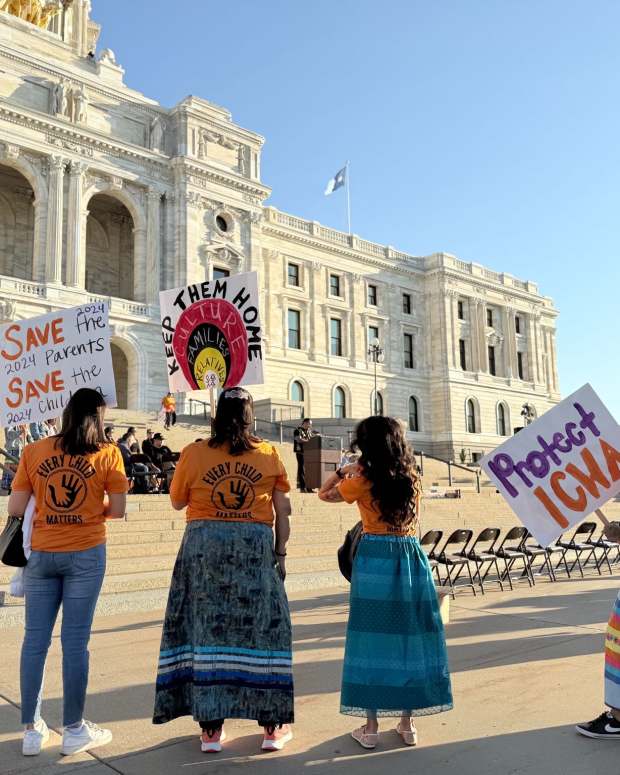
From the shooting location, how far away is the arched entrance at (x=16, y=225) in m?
31.4

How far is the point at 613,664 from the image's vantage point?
145 inches

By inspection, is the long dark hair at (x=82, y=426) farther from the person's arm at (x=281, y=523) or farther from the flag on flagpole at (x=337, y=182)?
the flag on flagpole at (x=337, y=182)

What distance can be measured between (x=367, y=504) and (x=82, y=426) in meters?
1.62

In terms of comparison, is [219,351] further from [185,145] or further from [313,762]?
[185,145]

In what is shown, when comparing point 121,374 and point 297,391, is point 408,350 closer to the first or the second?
point 297,391

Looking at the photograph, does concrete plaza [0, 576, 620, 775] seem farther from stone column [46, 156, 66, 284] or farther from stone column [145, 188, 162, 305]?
stone column [145, 188, 162, 305]

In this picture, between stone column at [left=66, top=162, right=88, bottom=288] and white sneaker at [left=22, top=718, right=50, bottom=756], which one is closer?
white sneaker at [left=22, top=718, right=50, bottom=756]

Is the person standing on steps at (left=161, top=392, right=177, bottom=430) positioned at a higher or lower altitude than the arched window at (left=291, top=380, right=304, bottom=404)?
lower

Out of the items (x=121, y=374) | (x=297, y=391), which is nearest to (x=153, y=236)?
(x=121, y=374)

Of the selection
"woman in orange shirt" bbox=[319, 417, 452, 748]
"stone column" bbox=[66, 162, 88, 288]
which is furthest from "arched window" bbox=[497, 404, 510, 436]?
"woman in orange shirt" bbox=[319, 417, 452, 748]

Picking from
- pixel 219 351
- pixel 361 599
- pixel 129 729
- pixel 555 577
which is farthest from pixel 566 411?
pixel 555 577

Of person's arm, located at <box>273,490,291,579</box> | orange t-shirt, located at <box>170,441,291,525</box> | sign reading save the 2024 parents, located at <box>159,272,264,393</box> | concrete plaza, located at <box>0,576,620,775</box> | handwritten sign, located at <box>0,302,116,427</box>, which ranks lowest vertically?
concrete plaza, located at <box>0,576,620,775</box>

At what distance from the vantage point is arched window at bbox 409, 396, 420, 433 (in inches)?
1822

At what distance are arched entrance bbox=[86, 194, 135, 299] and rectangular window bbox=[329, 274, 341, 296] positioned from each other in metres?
13.2
